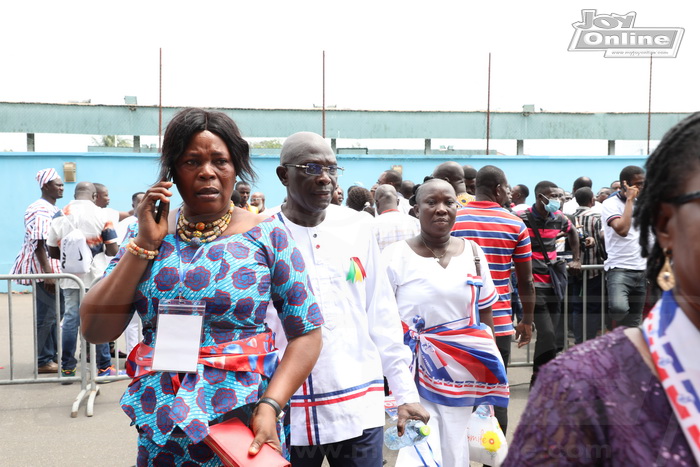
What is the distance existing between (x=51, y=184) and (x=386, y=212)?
392cm

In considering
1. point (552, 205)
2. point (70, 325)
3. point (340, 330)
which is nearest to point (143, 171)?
point (70, 325)

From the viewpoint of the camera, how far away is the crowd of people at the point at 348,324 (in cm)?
116

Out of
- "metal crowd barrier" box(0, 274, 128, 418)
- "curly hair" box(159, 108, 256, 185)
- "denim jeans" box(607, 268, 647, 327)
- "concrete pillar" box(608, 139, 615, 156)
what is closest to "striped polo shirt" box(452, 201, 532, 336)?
"denim jeans" box(607, 268, 647, 327)

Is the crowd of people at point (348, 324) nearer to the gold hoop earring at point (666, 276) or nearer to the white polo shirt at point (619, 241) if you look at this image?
the gold hoop earring at point (666, 276)

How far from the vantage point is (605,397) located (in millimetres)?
1157

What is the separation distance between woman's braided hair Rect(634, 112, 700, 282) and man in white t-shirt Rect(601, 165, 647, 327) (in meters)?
6.18

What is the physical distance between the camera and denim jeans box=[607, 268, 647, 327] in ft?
23.9

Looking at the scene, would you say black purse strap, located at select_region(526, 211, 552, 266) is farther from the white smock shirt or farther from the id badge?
the id badge

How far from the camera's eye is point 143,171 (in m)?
16.4

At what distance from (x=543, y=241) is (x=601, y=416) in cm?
597

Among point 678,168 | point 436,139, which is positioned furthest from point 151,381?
point 436,139

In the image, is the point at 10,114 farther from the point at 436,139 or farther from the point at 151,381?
the point at 151,381

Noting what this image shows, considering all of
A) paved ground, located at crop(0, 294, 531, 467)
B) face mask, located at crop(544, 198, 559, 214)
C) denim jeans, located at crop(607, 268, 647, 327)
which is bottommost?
paved ground, located at crop(0, 294, 531, 467)

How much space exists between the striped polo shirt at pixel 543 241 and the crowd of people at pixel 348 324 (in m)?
1.45
